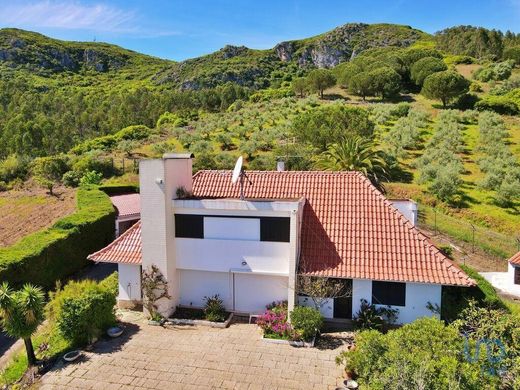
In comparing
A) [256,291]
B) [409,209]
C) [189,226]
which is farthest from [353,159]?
[189,226]

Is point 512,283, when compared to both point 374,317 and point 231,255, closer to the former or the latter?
point 374,317

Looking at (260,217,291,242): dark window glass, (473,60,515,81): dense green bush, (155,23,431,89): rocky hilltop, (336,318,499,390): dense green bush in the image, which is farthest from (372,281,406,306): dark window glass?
(155,23,431,89): rocky hilltop

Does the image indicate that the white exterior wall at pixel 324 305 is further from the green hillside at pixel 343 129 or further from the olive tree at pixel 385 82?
the olive tree at pixel 385 82

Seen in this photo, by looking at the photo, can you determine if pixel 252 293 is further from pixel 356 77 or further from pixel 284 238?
pixel 356 77

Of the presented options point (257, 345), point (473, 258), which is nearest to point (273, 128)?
point (473, 258)

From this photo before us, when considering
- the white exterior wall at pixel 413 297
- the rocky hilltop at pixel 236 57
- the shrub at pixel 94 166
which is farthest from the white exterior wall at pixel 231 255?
the rocky hilltop at pixel 236 57

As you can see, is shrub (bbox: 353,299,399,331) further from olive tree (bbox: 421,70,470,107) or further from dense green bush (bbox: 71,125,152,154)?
olive tree (bbox: 421,70,470,107)

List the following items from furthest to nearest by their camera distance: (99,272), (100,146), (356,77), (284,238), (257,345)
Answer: (356,77)
(100,146)
(99,272)
(284,238)
(257,345)
